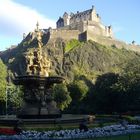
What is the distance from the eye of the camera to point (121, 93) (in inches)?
2571

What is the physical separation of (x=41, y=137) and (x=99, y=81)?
54177mm

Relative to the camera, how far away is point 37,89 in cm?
3469

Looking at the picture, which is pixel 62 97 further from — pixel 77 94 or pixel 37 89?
pixel 37 89

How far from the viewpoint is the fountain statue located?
3359 cm

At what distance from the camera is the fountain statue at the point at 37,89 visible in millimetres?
33594

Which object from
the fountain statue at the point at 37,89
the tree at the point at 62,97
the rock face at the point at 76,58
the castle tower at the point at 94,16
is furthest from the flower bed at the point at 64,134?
the castle tower at the point at 94,16

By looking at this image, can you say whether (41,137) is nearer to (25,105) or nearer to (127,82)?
(25,105)

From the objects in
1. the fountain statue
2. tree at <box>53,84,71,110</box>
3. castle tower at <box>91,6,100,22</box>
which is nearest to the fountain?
the fountain statue

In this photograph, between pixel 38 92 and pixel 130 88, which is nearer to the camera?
pixel 38 92

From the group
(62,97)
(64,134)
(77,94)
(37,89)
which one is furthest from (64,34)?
(64,134)

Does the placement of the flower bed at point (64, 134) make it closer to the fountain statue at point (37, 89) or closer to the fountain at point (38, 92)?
the fountain at point (38, 92)

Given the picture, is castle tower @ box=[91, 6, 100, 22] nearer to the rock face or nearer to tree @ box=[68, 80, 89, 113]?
the rock face

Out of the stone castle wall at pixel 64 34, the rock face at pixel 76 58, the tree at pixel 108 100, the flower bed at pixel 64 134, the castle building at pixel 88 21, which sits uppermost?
the castle building at pixel 88 21

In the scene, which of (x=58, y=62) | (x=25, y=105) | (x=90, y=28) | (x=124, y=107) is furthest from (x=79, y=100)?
(x=90, y=28)
